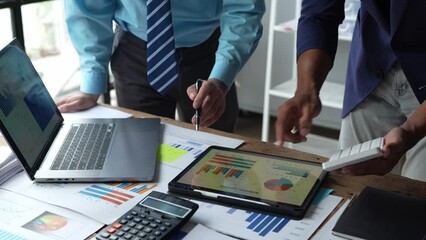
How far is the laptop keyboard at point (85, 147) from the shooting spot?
114 cm

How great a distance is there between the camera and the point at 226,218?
3.16 feet

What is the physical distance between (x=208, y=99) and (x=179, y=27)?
1.00ft

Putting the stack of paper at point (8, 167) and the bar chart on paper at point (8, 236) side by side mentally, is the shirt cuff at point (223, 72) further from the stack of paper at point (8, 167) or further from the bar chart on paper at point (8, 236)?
the bar chart on paper at point (8, 236)

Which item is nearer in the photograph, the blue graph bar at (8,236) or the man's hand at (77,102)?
the blue graph bar at (8,236)

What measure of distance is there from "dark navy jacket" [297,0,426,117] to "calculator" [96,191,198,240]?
0.54 meters

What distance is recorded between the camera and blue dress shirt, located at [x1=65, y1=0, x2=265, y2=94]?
4.89ft

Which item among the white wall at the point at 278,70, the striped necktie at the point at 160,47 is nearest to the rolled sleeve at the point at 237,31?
the striped necktie at the point at 160,47

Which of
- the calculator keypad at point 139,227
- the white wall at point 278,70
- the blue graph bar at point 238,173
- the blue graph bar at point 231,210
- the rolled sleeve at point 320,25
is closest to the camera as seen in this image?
the calculator keypad at point 139,227

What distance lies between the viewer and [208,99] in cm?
132

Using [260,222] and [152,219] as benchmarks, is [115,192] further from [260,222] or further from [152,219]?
[260,222]

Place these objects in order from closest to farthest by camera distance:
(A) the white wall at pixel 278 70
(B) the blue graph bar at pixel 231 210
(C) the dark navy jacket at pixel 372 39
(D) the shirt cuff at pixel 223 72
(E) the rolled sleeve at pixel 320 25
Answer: (B) the blue graph bar at pixel 231 210, (C) the dark navy jacket at pixel 372 39, (E) the rolled sleeve at pixel 320 25, (D) the shirt cuff at pixel 223 72, (A) the white wall at pixel 278 70

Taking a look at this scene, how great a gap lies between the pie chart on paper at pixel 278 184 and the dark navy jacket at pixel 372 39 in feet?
1.26

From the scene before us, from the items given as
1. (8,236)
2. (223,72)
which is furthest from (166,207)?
(223,72)

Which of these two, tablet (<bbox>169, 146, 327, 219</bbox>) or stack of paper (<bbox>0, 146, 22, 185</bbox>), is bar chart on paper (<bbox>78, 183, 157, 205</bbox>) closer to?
tablet (<bbox>169, 146, 327, 219</bbox>)
